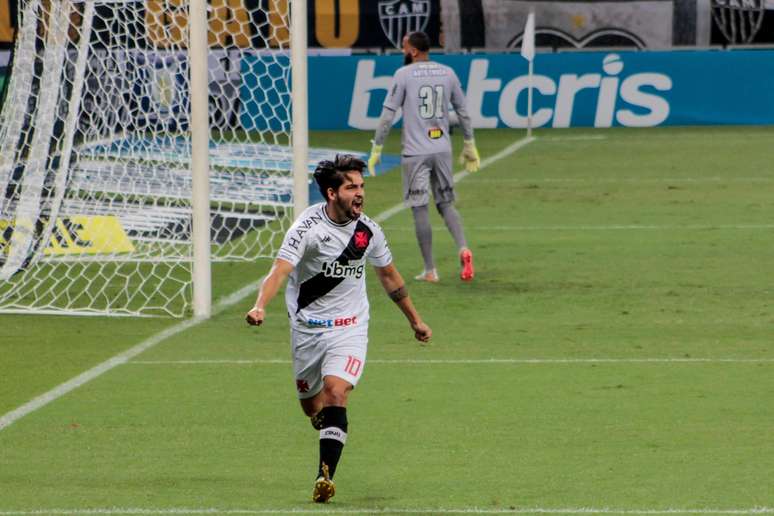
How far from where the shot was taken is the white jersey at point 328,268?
7598 mm

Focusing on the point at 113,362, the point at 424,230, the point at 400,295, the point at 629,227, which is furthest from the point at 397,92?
the point at 400,295

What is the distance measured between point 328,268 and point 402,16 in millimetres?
25872

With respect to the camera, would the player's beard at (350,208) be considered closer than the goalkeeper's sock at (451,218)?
Yes

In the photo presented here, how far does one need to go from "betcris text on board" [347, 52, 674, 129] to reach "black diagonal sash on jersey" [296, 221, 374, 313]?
78.5ft

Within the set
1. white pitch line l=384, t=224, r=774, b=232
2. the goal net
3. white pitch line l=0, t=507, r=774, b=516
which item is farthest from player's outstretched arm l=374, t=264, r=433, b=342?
white pitch line l=384, t=224, r=774, b=232

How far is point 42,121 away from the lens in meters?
14.3

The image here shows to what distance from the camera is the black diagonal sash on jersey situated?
765cm

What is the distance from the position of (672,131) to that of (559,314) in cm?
1833

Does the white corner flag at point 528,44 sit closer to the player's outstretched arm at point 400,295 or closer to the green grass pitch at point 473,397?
the green grass pitch at point 473,397

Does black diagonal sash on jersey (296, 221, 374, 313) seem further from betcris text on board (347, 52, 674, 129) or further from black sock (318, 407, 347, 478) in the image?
betcris text on board (347, 52, 674, 129)

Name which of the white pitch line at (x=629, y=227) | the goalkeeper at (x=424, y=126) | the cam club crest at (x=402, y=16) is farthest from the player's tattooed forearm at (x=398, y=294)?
the cam club crest at (x=402, y=16)

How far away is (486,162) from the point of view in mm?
25750

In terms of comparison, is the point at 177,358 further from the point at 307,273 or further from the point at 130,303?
the point at 307,273

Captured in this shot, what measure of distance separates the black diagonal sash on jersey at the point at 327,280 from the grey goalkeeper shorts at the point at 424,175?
6.68 meters
